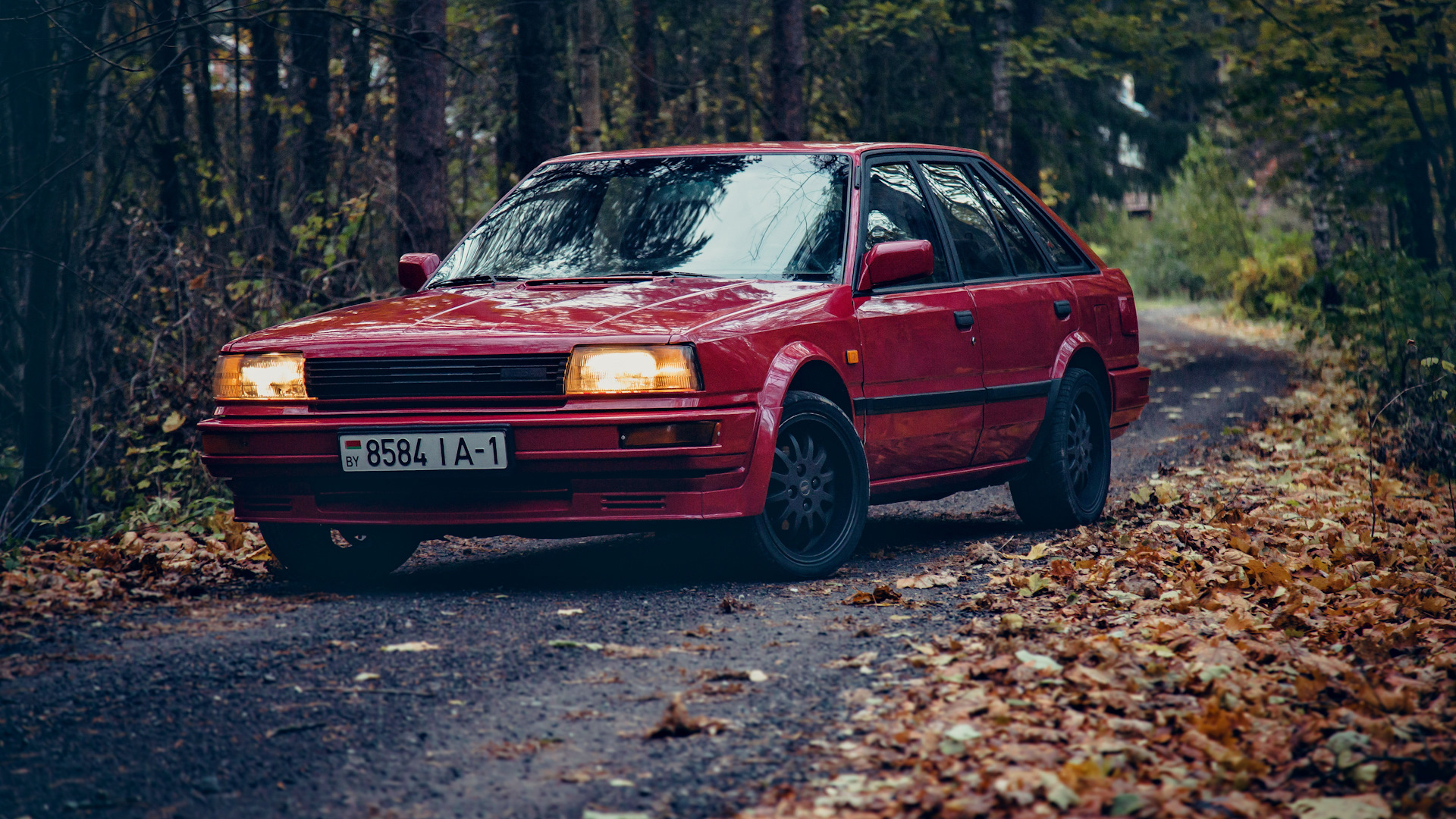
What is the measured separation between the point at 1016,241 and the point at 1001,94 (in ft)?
52.3

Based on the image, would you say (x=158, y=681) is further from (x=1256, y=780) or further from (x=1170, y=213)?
(x=1170, y=213)

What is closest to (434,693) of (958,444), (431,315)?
(431,315)

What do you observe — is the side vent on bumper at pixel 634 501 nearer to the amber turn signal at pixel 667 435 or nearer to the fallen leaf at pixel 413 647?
the amber turn signal at pixel 667 435

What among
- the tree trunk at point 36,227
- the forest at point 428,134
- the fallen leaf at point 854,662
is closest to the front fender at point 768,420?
the fallen leaf at point 854,662

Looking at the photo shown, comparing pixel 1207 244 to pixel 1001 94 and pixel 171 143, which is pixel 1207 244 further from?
pixel 171 143

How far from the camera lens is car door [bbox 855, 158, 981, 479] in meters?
6.11

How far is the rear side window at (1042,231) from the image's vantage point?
755cm

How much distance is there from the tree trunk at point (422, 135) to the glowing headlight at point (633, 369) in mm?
5684

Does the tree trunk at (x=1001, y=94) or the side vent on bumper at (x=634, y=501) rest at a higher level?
the tree trunk at (x=1001, y=94)

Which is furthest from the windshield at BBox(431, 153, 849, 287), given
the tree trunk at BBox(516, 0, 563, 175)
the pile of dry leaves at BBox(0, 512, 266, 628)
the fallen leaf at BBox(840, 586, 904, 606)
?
the tree trunk at BBox(516, 0, 563, 175)

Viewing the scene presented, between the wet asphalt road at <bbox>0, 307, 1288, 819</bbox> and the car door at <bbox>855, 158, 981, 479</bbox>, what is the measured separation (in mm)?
584

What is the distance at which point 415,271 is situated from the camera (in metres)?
Result: 6.63

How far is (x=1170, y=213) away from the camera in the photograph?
122ft

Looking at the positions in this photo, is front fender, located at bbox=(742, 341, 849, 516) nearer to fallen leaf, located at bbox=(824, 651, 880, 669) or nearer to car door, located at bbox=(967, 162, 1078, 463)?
fallen leaf, located at bbox=(824, 651, 880, 669)
